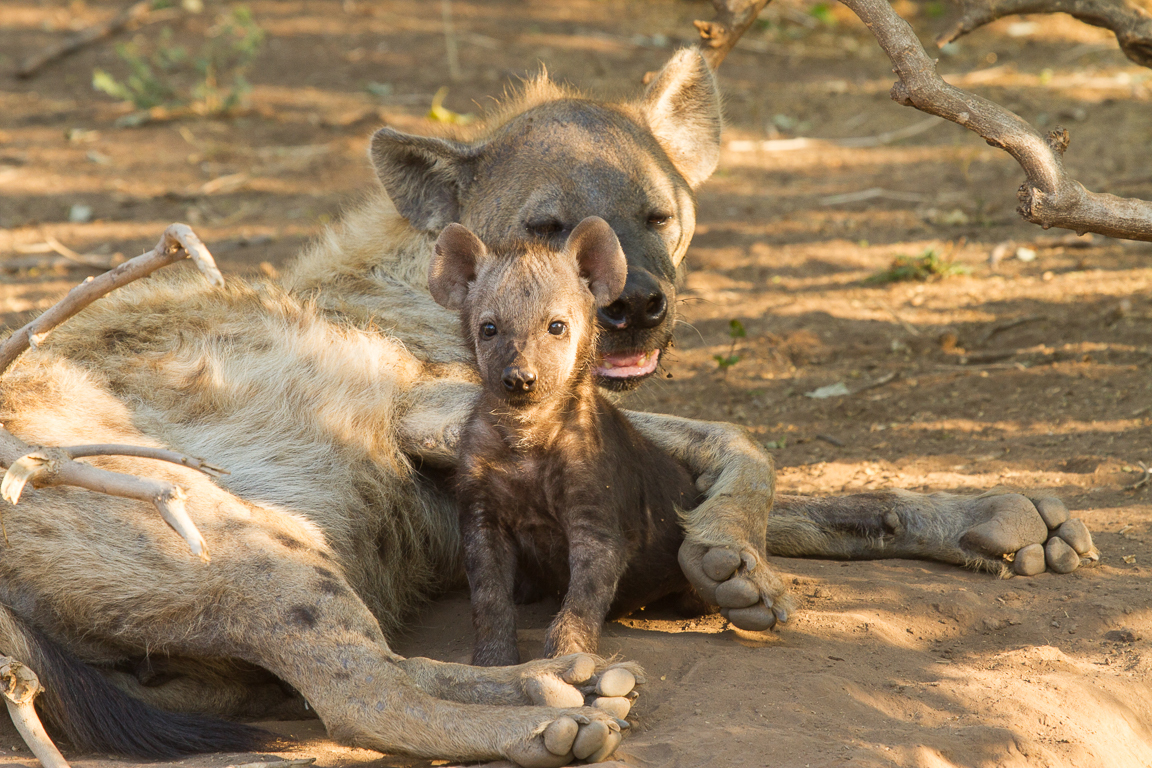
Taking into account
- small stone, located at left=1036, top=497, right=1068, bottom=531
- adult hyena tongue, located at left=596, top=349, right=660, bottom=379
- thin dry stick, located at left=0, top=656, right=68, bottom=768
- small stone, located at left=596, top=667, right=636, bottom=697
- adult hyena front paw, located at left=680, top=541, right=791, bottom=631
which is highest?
adult hyena tongue, located at left=596, top=349, right=660, bottom=379

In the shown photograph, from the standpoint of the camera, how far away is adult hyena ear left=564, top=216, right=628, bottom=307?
2.32m

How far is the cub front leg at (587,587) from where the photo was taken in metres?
2.22

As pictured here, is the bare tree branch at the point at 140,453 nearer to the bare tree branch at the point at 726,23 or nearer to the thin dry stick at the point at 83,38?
the bare tree branch at the point at 726,23

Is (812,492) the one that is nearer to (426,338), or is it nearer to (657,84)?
(426,338)

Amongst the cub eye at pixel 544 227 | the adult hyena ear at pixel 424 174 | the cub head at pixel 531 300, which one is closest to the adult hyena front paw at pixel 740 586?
the cub head at pixel 531 300

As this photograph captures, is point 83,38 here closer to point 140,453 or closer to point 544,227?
point 544,227

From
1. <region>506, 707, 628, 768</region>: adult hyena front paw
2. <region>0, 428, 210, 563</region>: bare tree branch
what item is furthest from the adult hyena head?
<region>0, 428, 210, 563</region>: bare tree branch

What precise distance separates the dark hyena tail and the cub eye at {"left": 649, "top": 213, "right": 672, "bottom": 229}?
194 centimetres

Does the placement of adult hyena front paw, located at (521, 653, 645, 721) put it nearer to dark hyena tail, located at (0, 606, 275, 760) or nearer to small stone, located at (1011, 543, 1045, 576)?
dark hyena tail, located at (0, 606, 275, 760)

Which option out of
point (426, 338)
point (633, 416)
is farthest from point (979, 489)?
point (426, 338)

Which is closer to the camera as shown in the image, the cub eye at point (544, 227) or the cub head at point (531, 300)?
the cub head at point (531, 300)

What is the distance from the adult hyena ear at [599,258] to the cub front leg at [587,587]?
472 millimetres

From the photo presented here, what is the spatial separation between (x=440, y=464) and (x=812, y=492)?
1.20 metres

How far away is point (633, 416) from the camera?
3166mm
